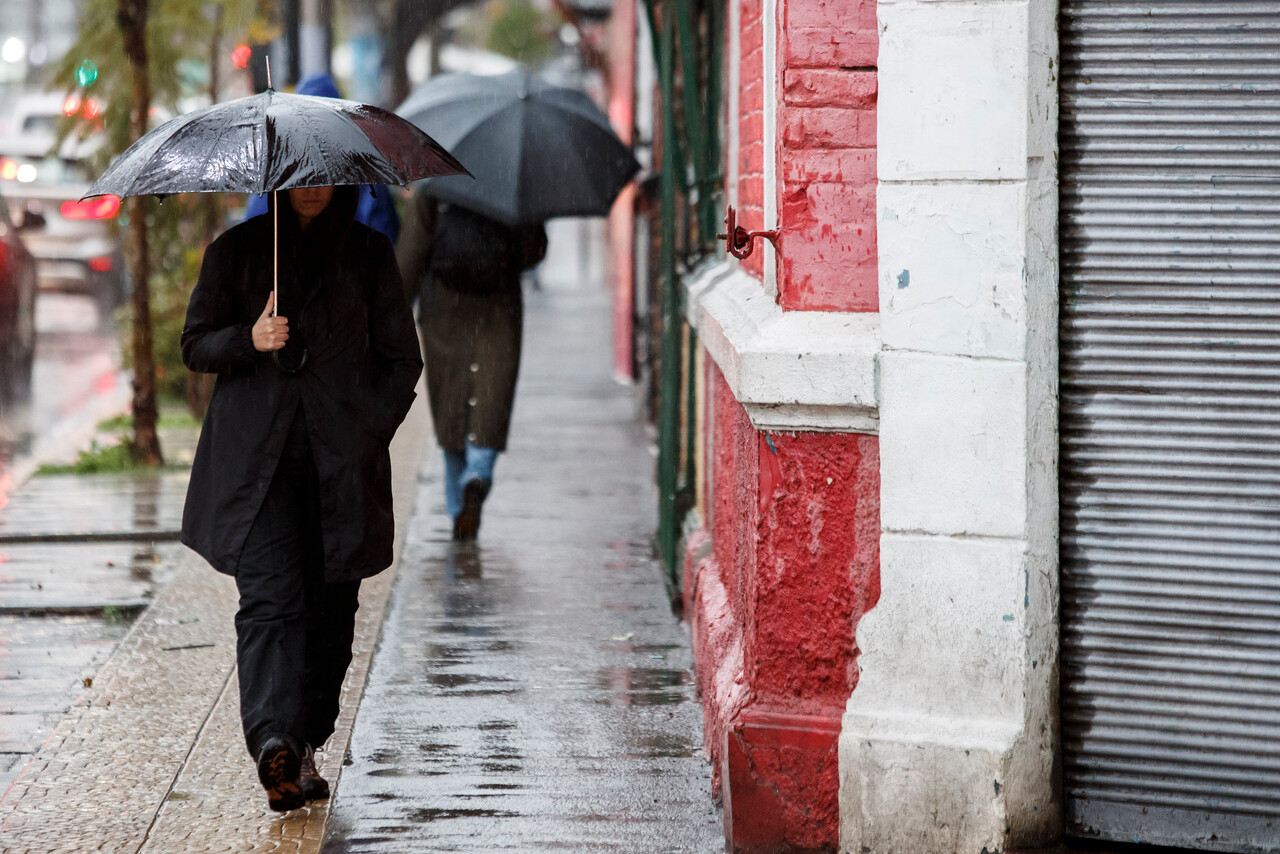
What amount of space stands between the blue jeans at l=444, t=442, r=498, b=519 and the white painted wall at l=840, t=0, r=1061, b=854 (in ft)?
12.7

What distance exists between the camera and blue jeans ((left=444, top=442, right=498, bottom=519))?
7.60 metres

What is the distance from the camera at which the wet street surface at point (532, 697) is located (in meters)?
4.27

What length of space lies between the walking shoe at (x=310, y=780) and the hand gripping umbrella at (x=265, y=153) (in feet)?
4.01

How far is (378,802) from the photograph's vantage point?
14.4ft

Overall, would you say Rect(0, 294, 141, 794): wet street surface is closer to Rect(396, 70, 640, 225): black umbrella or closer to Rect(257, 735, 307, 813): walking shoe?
Rect(257, 735, 307, 813): walking shoe

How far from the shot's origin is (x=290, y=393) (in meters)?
4.21

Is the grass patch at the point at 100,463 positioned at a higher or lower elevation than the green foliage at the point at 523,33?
lower

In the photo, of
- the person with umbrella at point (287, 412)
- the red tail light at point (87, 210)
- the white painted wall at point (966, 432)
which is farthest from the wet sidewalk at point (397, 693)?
the red tail light at point (87, 210)

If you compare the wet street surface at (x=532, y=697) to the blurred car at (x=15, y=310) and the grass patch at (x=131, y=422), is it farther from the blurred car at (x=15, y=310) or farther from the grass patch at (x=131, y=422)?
the blurred car at (x=15, y=310)

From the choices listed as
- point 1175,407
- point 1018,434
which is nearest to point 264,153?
point 1018,434

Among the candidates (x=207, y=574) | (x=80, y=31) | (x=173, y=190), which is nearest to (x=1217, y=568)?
(x=173, y=190)

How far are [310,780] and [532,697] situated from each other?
44.1 inches

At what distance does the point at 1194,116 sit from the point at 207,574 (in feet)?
14.8

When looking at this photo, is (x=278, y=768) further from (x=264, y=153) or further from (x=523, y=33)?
(x=523, y=33)
